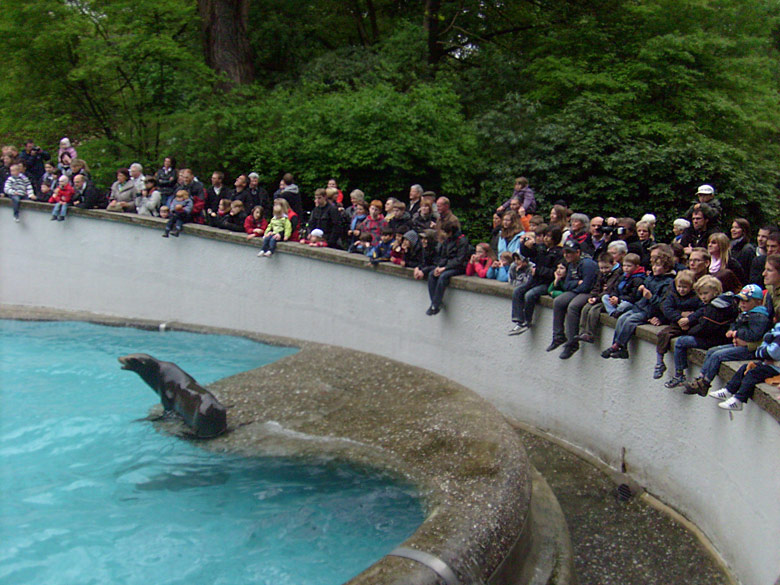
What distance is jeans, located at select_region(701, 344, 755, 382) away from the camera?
20.6 ft

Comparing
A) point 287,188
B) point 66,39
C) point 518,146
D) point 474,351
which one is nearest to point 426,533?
point 474,351

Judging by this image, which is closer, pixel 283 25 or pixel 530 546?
pixel 530 546

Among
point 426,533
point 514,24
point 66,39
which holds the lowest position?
point 426,533

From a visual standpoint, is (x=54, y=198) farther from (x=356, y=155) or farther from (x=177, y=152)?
(x=356, y=155)

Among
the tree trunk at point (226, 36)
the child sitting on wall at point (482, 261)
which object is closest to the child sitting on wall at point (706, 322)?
the child sitting on wall at point (482, 261)

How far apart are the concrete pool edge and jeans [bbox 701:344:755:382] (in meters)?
1.62

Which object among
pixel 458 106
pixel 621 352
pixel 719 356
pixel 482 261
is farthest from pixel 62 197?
pixel 719 356

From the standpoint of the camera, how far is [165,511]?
20.5 feet

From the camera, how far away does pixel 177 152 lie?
1498 centimetres

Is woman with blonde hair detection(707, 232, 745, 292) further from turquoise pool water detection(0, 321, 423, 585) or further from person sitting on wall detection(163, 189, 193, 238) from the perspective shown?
person sitting on wall detection(163, 189, 193, 238)

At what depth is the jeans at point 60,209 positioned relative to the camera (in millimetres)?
13539

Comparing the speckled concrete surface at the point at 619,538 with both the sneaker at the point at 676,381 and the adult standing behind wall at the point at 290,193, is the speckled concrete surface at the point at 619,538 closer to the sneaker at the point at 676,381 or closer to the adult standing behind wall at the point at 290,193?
the sneaker at the point at 676,381

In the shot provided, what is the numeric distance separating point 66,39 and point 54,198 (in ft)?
10.4

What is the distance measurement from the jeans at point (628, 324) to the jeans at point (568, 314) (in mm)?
601
